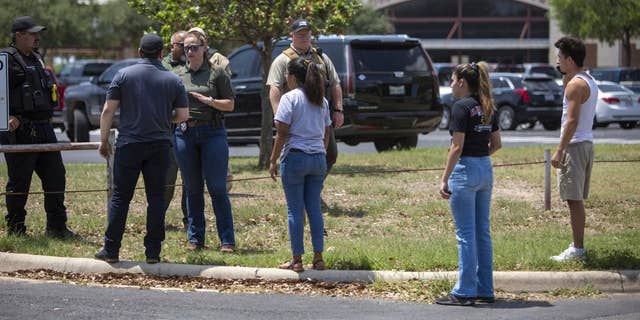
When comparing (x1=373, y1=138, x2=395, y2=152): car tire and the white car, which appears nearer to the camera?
(x1=373, y1=138, x2=395, y2=152): car tire

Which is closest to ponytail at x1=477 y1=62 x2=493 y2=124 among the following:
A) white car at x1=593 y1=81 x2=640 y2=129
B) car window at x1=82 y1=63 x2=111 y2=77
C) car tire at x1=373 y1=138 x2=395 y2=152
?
car tire at x1=373 y1=138 x2=395 y2=152

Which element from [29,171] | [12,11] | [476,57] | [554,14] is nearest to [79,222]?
[29,171]

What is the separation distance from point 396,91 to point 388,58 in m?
0.68

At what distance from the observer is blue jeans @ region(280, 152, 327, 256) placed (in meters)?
8.68

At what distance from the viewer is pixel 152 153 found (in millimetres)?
9141

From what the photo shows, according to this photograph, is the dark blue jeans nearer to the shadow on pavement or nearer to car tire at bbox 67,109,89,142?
the shadow on pavement

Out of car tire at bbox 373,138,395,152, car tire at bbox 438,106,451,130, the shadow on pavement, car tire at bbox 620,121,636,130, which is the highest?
the shadow on pavement

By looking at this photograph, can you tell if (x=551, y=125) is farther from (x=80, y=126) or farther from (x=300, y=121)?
(x=300, y=121)

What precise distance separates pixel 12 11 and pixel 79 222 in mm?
24640

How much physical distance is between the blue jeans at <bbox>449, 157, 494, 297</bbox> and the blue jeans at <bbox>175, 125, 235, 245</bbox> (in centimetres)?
252

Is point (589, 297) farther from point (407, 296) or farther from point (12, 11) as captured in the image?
point (12, 11)

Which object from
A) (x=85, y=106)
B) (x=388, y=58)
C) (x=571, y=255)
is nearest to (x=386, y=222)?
(x=571, y=255)

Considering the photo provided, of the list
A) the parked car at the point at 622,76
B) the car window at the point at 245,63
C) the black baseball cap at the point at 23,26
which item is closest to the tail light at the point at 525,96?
the parked car at the point at 622,76

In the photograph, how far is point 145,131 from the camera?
9.04 metres
